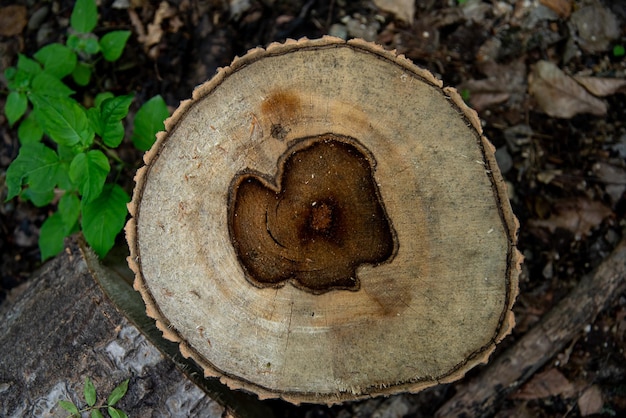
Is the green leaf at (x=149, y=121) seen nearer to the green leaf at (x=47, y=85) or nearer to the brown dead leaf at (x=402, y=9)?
the green leaf at (x=47, y=85)

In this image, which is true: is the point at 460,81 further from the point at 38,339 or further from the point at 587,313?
the point at 38,339

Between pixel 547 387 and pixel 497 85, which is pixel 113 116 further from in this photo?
pixel 547 387

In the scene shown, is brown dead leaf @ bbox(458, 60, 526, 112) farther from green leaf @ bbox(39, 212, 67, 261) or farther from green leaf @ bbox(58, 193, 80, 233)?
green leaf @ bbox(39, 212, 67, 261)

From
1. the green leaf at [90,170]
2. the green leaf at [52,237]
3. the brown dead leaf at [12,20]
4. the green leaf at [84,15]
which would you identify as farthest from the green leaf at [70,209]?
the brown dead leaf at [12,20]

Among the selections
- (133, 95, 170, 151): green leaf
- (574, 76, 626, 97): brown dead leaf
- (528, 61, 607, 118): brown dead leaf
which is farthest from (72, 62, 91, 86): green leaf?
(574, 76, 626, 97): brown dead leaf

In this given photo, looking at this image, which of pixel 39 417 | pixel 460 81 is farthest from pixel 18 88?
pixel 460 81

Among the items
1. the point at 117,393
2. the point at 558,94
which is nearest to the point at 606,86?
the point at 558,94
